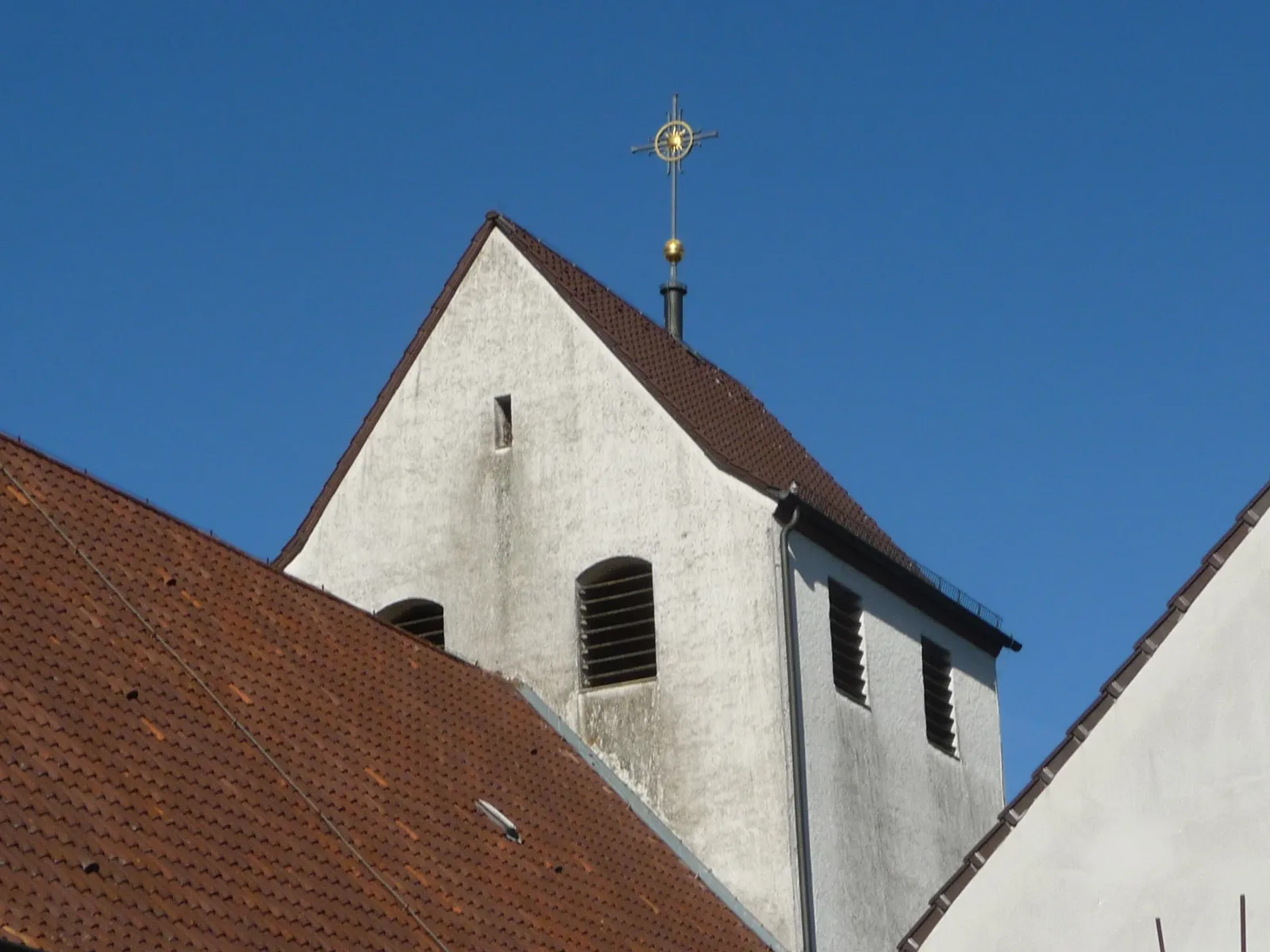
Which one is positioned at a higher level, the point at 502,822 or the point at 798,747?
the point at 798,747

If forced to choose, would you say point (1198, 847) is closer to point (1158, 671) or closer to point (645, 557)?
point (1158, 671)

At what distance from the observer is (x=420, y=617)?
2034cm

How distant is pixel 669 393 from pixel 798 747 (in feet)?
11.5

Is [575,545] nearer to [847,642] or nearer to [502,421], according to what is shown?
[502,421]

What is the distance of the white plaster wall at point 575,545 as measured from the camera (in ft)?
61.0

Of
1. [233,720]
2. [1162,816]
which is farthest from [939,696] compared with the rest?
[1162,816]

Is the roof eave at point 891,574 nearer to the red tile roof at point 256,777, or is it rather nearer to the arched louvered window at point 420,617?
the red tile roof at point 256,777

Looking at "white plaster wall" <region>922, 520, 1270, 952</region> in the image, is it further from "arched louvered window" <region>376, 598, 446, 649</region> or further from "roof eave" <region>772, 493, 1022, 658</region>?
"arched louvered window" <region>376, 598, 446, 649</region>

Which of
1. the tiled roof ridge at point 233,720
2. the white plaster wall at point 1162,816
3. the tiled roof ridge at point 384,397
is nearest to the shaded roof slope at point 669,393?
the tiled roof ridge at point 384,397

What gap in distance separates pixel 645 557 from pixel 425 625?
217 cm

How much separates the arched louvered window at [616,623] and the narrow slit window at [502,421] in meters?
1.57

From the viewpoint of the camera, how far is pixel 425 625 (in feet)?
66.4

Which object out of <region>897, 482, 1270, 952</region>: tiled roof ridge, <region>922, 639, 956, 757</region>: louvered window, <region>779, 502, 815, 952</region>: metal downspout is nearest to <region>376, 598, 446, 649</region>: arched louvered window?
<region>779, 502, 815, 952</region>: metal downspout

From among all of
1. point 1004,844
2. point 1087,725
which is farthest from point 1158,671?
point 1004,844
